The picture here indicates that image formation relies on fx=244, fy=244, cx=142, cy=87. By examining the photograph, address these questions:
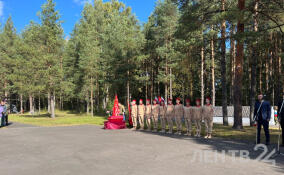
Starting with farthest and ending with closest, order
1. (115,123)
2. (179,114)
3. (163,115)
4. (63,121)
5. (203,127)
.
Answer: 1. (63,121)
2. (115,123)
3. (203,127)
4. (163,115)
5. (179,114)

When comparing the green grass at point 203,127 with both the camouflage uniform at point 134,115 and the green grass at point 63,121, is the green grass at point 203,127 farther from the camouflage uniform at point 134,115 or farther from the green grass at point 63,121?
the camouflage uniform at point 134,115

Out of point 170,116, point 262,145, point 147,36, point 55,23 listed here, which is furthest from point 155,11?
point 262,145

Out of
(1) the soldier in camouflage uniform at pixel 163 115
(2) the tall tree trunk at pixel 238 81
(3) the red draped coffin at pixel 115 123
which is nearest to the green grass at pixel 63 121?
(3) the red draped coffin at pixel 115 123

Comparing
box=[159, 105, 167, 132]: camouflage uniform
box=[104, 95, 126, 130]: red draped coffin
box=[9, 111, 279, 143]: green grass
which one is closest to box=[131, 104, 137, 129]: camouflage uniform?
box=[104, 95, 126, 130]: red draped coffin

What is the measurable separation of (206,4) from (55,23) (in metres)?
23.7

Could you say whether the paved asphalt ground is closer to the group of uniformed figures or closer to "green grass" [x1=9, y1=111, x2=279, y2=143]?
"green grass" [x1=9, y1=111, x2=279, y2=143]

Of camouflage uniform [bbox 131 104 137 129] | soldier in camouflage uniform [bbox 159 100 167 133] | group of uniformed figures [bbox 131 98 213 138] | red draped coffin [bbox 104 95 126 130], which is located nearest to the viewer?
group of uniformed figures [bbox 131 98 213 138]

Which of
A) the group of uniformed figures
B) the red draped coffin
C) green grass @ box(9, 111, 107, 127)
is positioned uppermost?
the group of uniformed figures

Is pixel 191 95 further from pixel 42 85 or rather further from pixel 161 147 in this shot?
pixel 161 147

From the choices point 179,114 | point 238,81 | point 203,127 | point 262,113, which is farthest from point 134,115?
point 262,113

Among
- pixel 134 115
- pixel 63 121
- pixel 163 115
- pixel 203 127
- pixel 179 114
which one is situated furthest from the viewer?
pixel 63 121

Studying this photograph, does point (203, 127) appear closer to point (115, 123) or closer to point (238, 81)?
point (238, 81)

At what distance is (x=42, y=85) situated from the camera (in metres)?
32.1

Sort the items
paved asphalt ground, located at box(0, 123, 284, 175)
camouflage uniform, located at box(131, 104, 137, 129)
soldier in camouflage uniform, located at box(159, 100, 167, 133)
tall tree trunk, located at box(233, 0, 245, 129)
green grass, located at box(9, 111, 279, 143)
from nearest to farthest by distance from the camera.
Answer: paved asphalt ground, located at box(0, 123, 284, 175) → green grass, located at box(9, 111, 279, 143) → soldier in camouflage uniform, located at box(159, 100, 167, 133) → tall tree trunk, located at box(233, 0, 245, 129) → camouflage uniform, located at box(131, 104, 137, 129)
